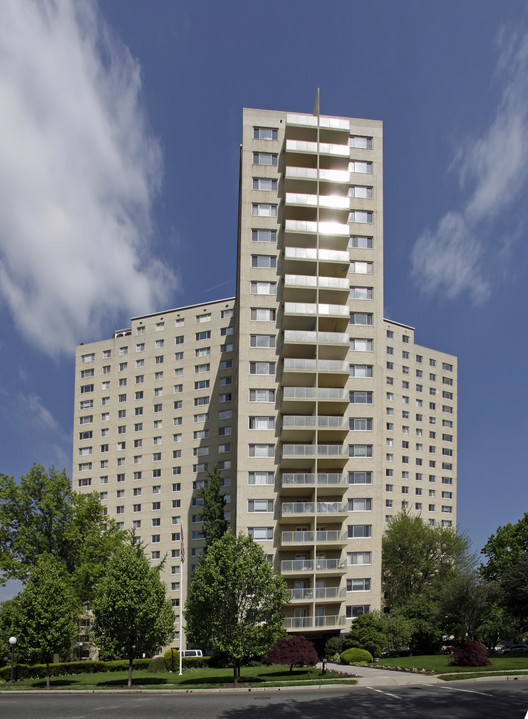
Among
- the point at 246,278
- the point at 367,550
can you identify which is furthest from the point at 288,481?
the point at 246,278

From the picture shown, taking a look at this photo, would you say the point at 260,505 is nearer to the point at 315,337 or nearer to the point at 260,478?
the point at 260,478

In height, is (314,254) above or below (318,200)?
below

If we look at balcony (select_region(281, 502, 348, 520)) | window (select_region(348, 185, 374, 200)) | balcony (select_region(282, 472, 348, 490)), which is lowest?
balcony (select_region(281, 502, 348, 520))

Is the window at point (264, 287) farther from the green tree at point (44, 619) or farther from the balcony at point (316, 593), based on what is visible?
the green tree at point (44, 619)

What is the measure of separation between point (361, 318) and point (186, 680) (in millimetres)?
34237

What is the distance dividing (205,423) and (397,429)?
30634 mm

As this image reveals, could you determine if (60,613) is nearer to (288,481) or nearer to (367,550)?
(288,481)

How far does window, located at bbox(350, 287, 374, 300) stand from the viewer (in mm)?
61656

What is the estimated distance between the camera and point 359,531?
57781 mm

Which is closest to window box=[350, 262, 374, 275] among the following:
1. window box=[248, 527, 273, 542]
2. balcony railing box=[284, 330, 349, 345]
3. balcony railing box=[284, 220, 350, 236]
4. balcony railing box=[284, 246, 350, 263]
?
balcony railing box=[284, 246, 350, 263]

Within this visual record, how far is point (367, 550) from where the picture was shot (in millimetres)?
57531

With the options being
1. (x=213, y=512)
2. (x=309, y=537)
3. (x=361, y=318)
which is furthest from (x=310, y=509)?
(x=361, y=318)

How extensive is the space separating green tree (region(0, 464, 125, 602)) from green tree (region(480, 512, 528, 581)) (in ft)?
141

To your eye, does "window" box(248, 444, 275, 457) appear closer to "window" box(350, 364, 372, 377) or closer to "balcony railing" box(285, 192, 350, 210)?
"window" box(350, 364, 372, 377)
